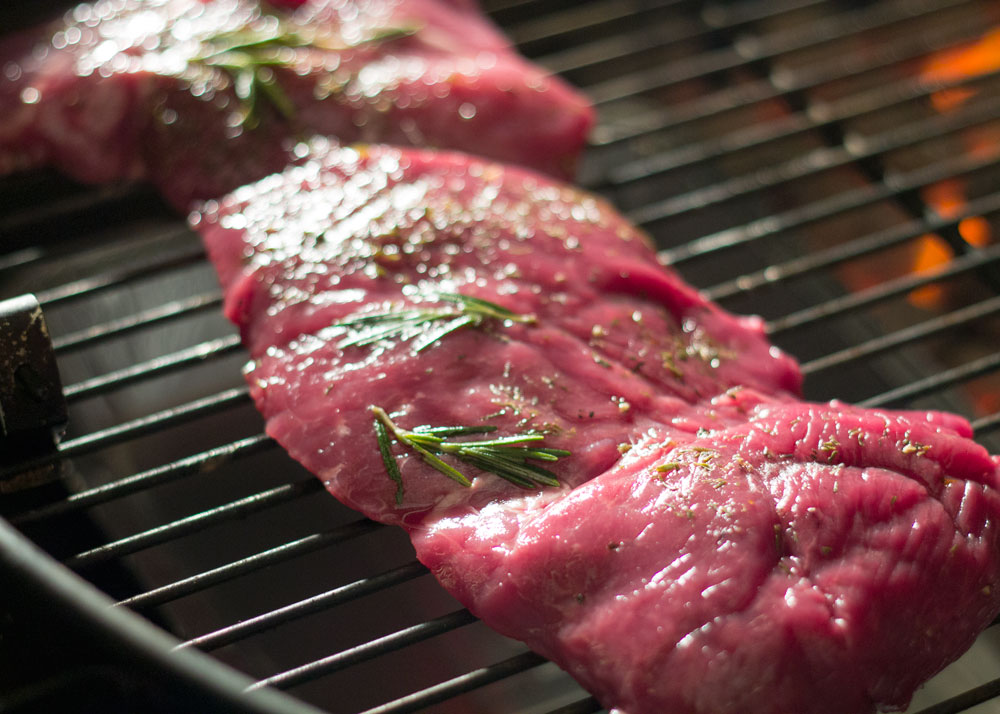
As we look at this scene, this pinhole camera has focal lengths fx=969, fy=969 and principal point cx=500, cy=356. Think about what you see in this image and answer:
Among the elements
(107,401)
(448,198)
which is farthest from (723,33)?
(107,401)

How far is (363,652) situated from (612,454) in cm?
59

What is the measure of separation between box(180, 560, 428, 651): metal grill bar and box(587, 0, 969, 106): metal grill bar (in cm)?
176

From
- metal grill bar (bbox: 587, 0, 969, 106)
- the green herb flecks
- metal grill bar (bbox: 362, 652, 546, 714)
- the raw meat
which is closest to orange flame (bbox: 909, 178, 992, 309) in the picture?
metal grill bar (bbox: 587, 0, 969, 106)

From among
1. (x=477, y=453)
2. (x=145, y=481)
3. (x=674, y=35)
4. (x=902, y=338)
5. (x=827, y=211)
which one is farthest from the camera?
(x=674, y=35)

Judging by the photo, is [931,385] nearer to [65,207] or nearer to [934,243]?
[934,243]

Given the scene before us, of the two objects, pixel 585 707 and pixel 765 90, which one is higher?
pixel 765 90

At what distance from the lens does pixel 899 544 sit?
5.55 feet

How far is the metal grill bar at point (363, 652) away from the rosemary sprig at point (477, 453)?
237 mm

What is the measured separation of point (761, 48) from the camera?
338 centimetres

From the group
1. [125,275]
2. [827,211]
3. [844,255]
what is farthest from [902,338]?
[125,275]

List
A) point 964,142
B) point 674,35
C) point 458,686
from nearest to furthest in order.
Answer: point 458,686 < point 674,35 < point 964,142

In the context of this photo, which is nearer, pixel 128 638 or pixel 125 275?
pixel 128 638

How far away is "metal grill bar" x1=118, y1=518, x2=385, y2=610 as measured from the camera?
5.93ft

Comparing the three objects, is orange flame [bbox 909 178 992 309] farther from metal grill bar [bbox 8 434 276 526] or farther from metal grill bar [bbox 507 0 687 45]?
metal grill bar [bbox 8 434 276 526]
